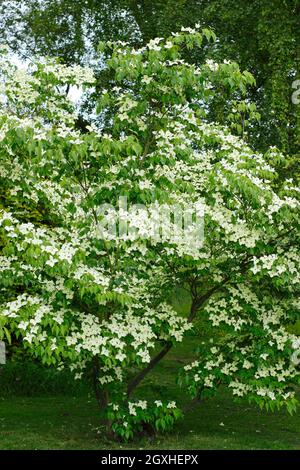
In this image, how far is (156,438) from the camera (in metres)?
7.35

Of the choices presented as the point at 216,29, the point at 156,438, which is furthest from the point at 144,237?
the point at 216,29

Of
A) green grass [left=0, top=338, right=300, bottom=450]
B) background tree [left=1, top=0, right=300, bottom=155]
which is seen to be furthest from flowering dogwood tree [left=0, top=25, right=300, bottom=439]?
background tree [left=1, top=0, right=300, bottom=155]

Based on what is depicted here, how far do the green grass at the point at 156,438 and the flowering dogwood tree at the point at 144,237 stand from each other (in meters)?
0.37

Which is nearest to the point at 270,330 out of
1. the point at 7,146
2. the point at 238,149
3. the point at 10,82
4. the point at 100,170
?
the point at 238,149

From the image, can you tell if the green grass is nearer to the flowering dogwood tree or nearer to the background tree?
the flowering dogwood tree

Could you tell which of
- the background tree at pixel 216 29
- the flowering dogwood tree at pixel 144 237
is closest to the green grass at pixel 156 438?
the flowering dogwood tree at pixel 144 237

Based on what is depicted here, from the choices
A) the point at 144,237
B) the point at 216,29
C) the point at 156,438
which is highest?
the point at 216,29

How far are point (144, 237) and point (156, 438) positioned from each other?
254 cm

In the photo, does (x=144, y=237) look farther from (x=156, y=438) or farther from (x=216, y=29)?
(x=216, y=29)

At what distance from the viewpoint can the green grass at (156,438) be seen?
7.20 m

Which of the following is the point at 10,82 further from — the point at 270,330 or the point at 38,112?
the point at 270,330

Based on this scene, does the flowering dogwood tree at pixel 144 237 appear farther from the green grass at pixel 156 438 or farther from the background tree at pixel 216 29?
the background tree at pixel 216 29
